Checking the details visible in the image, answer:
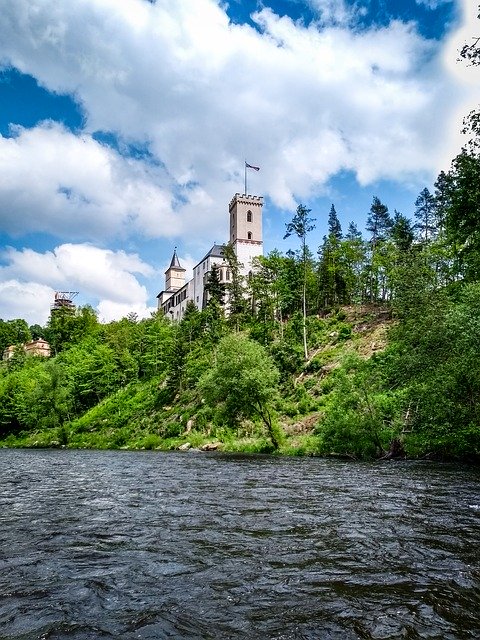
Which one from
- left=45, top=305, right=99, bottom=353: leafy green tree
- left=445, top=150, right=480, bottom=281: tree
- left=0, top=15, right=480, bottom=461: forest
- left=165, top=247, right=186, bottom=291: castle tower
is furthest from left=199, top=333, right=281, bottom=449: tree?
left=165, top=247, right=186, bottom=291: castle tower

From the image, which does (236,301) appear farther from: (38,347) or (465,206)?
(38,347)

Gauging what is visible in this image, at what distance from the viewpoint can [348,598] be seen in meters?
6.60

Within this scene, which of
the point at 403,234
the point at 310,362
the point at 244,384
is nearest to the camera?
the point at 244,384

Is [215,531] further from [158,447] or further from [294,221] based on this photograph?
[294,221]

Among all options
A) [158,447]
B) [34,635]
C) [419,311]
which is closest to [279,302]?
[158,447]

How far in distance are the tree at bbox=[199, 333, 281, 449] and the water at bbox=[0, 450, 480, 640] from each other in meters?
19.7

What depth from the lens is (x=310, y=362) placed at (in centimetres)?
5638

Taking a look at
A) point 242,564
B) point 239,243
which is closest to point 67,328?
point 239,243

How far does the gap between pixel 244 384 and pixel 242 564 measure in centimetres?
2780

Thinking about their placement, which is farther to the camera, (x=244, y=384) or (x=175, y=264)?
(x=175, y=264)

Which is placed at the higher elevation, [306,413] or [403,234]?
[403,234]

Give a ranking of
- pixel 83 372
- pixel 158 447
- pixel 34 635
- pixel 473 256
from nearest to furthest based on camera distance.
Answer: pixel 34 635 < pixel 473 256 < pixel 158 447 < pixel 83 372

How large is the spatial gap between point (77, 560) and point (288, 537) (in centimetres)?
433

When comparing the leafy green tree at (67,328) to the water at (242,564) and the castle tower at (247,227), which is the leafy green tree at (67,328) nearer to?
the castle tower at (247,227)
